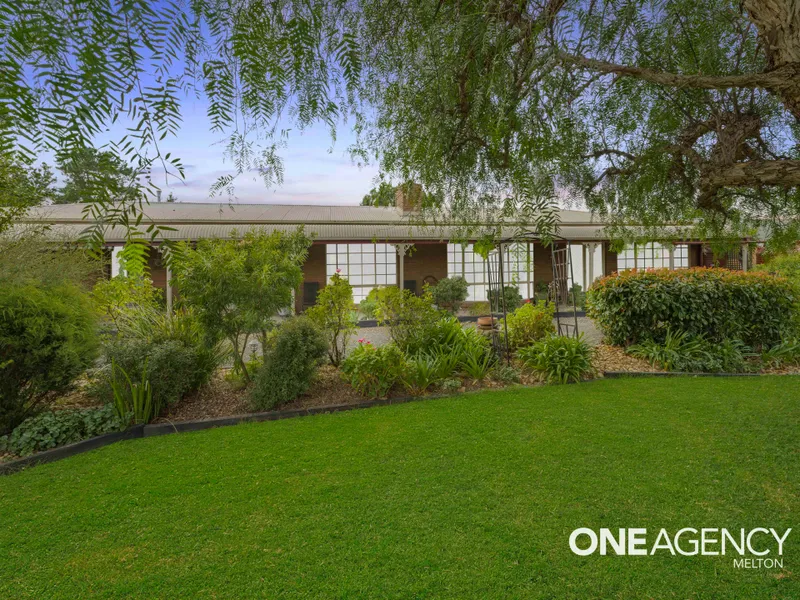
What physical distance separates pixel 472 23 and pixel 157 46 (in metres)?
1.37

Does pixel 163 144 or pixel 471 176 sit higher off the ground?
pixel 471 176

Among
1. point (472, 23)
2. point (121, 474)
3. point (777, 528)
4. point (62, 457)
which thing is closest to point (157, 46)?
point (472, 23)

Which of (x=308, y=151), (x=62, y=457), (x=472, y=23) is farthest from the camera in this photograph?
(x=62, y=457)

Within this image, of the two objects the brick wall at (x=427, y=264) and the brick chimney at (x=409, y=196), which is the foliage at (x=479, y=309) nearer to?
the brick wall at (x=427, y=264)

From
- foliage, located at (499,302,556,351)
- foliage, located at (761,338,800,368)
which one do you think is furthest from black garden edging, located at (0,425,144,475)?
foliage, located at (761,338,800,368)

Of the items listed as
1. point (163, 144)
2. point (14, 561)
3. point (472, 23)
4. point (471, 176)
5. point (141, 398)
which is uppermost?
point (472, 23)

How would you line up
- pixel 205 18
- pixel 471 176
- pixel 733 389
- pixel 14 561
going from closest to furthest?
1. pixel 205 18
2. pixel 471 176
3. pixel 14 561
4. pixel 733 389

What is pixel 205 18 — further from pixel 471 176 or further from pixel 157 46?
pixel 471 176

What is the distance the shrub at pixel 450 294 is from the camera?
1500 centimetres

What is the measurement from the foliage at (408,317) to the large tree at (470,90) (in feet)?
14.1

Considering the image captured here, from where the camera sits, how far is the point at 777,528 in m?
3.07

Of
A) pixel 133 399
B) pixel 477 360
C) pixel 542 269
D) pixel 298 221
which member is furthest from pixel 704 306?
Answer: pixel 298 221

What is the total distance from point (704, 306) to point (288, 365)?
684cm

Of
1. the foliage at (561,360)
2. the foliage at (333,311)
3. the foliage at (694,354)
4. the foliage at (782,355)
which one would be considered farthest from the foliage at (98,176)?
the foliage at (782,355)
